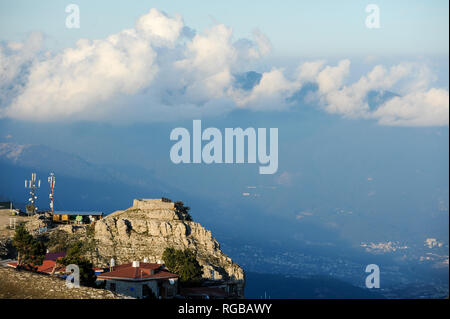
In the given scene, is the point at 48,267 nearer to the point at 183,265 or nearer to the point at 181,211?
the point at 183,265

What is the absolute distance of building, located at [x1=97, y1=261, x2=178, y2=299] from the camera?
326ft

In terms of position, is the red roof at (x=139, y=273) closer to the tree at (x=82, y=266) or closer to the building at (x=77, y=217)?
the tree at (x=82, y=266)

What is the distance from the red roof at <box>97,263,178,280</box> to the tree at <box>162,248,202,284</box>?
A: 4.35 m

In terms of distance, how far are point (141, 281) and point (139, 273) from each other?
8.71 feet

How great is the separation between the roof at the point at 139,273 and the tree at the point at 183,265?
14.3 ft

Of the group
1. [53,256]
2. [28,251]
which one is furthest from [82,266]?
[53,256]

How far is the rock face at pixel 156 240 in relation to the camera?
392 ft

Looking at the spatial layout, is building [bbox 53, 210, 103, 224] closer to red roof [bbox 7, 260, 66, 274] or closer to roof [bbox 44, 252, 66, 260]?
roof [bbox 44, 252, 66, 260]
